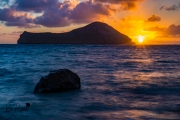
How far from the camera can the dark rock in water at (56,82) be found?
13.9 metres

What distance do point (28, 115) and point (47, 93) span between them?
4004 millimetres

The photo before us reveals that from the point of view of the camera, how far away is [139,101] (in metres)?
12.0

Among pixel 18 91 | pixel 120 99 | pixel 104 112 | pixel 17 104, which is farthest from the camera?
pixel 18 91

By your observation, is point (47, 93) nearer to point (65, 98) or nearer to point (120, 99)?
point (65, 98)

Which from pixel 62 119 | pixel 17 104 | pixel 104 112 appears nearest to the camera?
pixel 62 119

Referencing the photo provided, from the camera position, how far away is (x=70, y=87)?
14539mm

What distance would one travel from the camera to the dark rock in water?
13.9 meters

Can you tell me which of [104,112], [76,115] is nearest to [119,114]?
[104,112]

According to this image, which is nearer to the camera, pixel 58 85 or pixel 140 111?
pixel 140 111

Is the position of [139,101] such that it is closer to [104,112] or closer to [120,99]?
[120,99]

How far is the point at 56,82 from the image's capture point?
1416cm

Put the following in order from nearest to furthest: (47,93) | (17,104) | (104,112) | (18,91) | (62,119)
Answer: (62,119), (104,112), (17,104), (47,93), (18,91)

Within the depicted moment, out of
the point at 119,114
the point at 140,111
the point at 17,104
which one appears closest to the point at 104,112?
the point at 119,114

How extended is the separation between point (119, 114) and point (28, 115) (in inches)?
135
